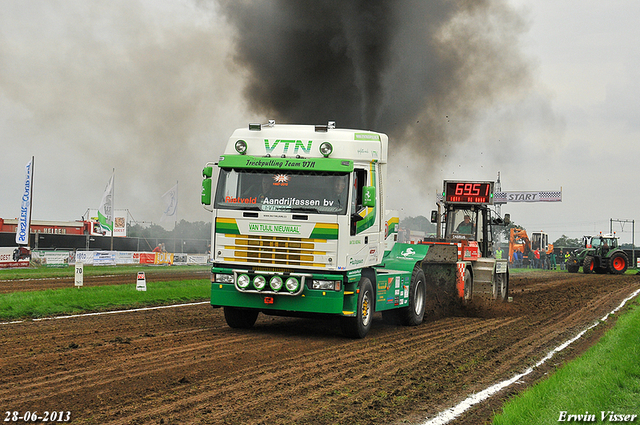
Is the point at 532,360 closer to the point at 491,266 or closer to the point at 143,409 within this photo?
the point at 143,409

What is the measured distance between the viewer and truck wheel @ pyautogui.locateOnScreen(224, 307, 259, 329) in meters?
11.9

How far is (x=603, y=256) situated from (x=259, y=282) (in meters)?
34.5

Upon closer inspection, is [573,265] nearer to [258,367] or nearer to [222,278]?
[222,278]

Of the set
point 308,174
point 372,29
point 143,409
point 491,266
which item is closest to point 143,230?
point 372,29

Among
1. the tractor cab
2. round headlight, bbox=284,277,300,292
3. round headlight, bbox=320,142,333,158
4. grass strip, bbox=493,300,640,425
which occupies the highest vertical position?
round headlight, bbox=320,142,333,158

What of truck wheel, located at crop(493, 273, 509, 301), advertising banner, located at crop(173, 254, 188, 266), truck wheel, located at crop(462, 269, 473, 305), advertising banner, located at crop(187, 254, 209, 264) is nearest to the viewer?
truck wheel, located at crop(462, 269, 473, 305)

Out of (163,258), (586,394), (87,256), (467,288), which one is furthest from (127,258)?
(586,394)

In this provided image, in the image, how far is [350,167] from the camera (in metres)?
10.8

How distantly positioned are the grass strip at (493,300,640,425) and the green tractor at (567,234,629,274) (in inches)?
1291

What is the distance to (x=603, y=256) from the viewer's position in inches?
1563

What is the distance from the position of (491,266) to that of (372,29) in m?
9.70

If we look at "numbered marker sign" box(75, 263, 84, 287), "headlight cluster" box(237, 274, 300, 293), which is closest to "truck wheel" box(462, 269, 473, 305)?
"headlight cluster" box(237, 274, 300, 293)

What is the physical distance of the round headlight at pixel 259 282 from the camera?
10.7m

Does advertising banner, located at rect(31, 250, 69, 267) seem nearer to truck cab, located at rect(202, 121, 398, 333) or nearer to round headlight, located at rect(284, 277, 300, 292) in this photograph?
truck cab, located at rect(202, 121, 398, 333)
